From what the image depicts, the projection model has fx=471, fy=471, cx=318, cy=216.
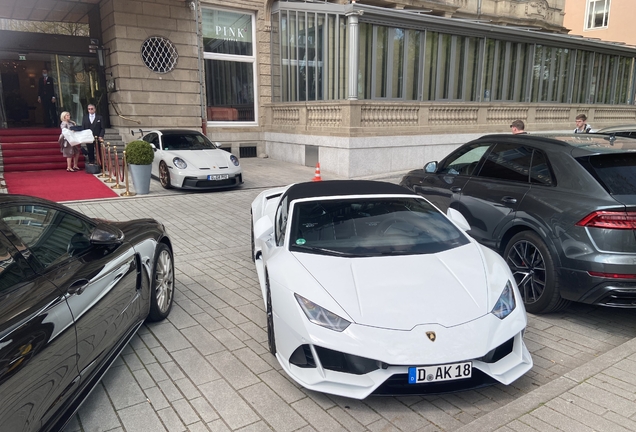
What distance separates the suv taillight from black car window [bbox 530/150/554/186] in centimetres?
75

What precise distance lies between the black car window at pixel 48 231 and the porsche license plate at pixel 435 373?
247cm

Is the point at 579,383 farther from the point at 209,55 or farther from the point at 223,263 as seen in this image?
the point at 209,55

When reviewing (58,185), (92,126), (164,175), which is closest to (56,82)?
(92,126)

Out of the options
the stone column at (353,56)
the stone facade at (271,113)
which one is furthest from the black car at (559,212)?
the stone column at (353,56)

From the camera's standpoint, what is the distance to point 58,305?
2.81 m

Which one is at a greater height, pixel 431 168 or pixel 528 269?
pixel 431 168

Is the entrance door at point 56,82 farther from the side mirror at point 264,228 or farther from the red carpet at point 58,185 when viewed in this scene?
the side mirror at point 264,228

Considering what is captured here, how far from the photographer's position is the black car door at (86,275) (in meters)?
3.01

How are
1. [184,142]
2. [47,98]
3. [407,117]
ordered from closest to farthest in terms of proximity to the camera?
[184,142], [407,117], [47,98]

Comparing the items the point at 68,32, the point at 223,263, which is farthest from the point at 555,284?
the point at 68,32

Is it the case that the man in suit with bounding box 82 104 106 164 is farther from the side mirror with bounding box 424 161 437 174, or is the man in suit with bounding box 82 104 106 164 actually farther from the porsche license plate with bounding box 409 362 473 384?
the porsche license plate with bounding box 409 362 473 384

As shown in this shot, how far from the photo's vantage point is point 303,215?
4363mm

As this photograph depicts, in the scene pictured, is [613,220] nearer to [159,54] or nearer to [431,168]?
[431,168]

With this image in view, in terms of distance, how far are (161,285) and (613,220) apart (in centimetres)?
435
